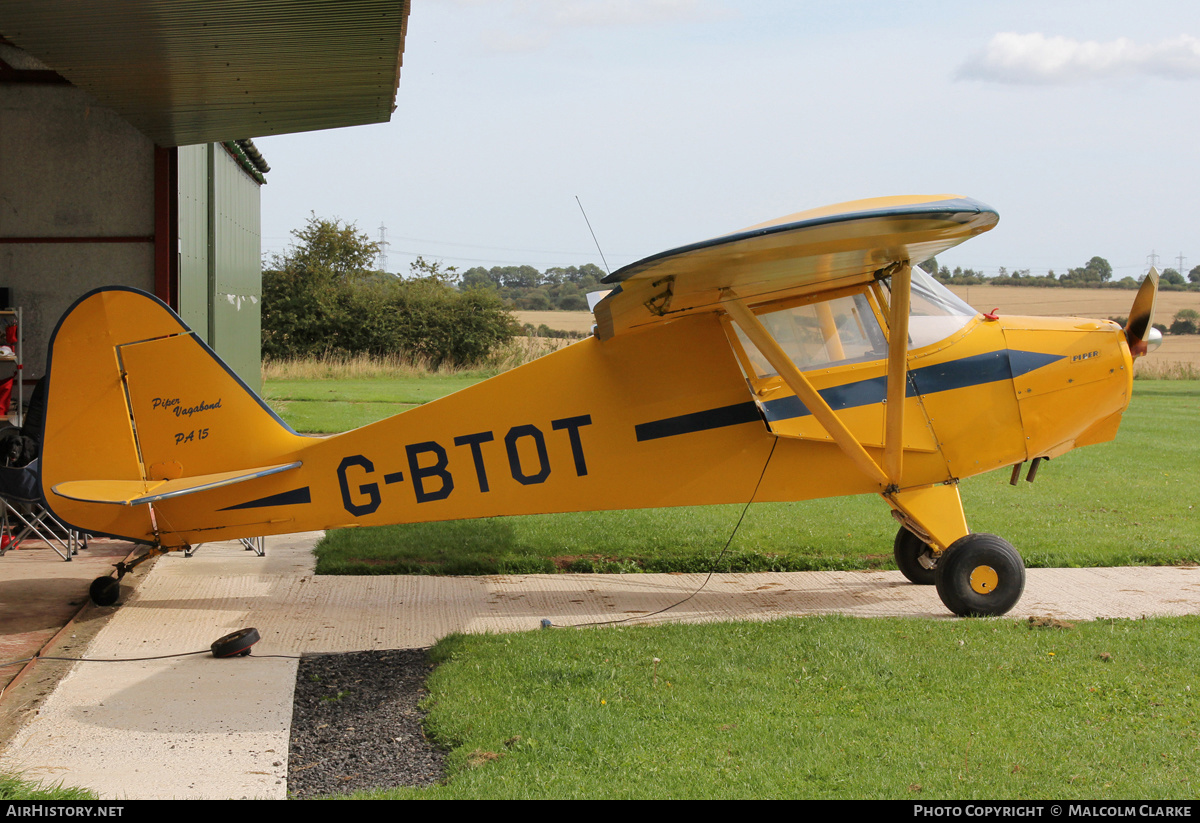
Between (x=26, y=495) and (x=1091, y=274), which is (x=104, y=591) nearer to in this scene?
(x=26, y=495)

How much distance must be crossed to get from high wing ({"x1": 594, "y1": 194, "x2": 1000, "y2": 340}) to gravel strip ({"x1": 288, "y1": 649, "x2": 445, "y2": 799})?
2552 mm

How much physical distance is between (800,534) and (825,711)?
4.75m

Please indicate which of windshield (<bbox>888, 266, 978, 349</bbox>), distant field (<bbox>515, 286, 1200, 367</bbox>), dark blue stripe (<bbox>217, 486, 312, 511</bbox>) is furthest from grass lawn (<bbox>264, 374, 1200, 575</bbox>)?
distant field (<bbox>515, 286, 1200, 367</bbox>)

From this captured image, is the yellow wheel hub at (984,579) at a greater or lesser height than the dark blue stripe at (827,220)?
lesser

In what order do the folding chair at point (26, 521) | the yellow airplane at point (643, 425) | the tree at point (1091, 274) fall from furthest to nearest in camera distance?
the tree at point (1091, 274) → the folding chair at point (26, 521) → the yellow airplane at point (643, 425)

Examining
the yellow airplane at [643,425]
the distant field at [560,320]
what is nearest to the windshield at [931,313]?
the yellow airplane at [643,425]

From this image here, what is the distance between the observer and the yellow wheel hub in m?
6.36

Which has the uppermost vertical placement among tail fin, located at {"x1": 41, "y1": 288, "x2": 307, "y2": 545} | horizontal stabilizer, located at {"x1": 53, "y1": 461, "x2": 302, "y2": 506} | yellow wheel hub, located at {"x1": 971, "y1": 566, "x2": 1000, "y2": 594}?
tail fin, located at {"x1": 41, "y1": 288, "x2": 307, "y2": 545}

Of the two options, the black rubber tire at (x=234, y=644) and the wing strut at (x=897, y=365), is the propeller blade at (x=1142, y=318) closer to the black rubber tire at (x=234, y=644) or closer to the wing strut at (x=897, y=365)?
the wing strut at (x=897, y=365)

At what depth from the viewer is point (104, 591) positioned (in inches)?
265

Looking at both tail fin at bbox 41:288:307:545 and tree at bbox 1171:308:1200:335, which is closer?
tail fin at bbox 41:288:307:545

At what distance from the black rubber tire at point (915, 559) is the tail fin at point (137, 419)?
4913 millimetres

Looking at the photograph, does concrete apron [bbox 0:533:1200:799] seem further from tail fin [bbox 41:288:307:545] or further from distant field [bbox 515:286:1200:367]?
distant field [bbox 515:286:1200:367]

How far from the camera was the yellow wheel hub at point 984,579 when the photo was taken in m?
6.36
